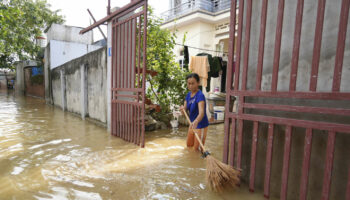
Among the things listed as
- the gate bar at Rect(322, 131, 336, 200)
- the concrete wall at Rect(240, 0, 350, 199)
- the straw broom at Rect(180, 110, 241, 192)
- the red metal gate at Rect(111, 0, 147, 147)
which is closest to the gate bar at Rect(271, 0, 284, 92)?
the concrete wall at Rect(240, 0, 350, 199)

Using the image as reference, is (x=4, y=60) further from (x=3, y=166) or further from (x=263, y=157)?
(x=263, y=157)

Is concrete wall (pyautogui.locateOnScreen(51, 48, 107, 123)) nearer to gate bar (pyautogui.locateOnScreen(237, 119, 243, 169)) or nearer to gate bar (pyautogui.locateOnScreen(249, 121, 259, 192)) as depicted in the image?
gate bar (pyautogui.locateOnScreen(237, 119, 243, 169))

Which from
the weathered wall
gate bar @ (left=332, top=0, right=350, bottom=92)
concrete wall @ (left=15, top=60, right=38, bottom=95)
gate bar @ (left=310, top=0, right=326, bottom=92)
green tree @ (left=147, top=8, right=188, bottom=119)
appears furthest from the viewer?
Answer: concrete wall @ (left=15, top=60, right=38, bottom=95)

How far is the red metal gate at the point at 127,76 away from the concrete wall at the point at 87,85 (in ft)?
3.44

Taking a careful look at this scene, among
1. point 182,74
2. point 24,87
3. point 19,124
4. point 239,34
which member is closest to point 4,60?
point 24,87

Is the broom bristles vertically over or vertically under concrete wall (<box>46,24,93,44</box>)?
under

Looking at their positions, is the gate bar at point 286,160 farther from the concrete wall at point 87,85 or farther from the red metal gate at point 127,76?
the concrete wall at point 87,85

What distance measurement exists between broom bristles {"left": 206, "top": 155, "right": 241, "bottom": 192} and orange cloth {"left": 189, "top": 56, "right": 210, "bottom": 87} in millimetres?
4963

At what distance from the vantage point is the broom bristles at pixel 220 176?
241 centimetres

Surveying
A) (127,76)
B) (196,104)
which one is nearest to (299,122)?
(196,104)

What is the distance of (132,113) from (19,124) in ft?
15.0

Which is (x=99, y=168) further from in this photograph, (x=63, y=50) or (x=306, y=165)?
(x=63, y=50)

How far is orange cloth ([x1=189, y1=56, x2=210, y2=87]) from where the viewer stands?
713 cm

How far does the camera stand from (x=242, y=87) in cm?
250
